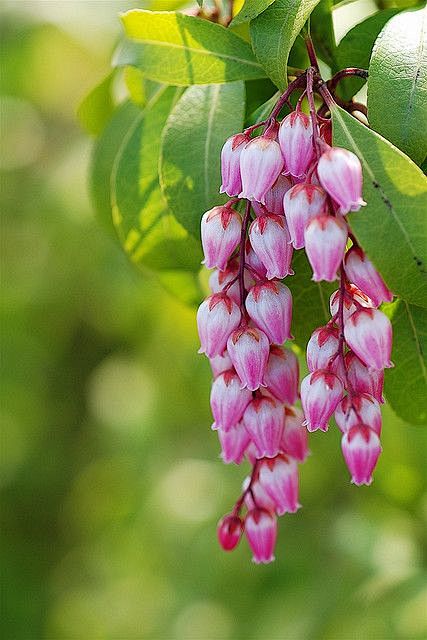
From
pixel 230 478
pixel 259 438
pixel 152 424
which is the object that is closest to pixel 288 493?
pixel 259 438

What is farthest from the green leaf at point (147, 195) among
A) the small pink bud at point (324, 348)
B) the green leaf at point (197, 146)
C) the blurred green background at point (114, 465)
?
the blurred green background at point (114, 465)

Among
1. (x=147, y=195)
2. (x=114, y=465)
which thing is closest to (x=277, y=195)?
(x=147, y=195)

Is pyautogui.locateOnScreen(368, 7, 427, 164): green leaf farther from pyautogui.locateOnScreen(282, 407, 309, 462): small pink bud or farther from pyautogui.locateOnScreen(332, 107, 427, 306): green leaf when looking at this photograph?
pyautogui.locateOnScreen(282, 407, 309, 462): small pink bud

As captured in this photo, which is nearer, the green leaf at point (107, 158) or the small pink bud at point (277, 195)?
the small pink bud at point (277, 195)

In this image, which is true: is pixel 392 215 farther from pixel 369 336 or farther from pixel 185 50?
pixel 185 50

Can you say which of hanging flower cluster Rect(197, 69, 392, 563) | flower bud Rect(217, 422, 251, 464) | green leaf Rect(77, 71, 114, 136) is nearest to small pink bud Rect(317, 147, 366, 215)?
hanging flower cluster Rect(197, 69, 392, 563)

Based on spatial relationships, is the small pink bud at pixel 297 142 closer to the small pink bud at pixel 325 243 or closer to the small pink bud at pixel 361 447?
the small pink bud at pixel 325 243
